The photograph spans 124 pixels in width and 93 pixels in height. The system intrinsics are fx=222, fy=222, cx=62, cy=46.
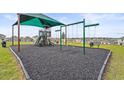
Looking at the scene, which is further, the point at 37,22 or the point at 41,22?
the point at 41,22

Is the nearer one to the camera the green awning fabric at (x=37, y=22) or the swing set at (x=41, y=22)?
the swing set at (x=41, y=22)

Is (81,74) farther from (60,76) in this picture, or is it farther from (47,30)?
(47,30)

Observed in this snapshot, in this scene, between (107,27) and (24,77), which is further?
(107,27)

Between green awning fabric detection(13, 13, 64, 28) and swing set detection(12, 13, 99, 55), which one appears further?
green awning fabric detection(13, 13, 64, 28)

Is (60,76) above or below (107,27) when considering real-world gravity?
below

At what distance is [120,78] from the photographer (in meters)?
3.38

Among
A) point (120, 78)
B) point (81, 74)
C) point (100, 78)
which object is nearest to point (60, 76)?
point (81, 74)

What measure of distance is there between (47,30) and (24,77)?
6.89m

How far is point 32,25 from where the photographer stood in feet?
30.5
